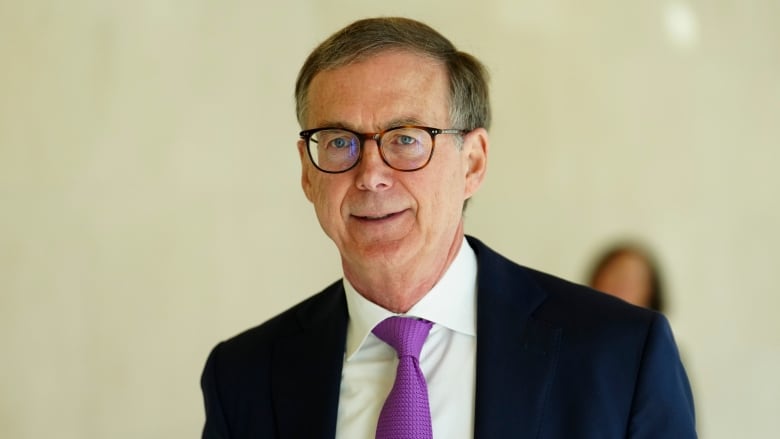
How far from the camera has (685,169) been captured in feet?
15.0

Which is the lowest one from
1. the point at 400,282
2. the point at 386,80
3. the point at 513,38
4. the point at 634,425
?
the point at 634,425

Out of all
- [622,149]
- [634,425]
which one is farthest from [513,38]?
[634,425]

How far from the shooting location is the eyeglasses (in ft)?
6.15

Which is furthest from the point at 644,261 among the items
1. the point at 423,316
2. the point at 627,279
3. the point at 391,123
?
the point at 391,123

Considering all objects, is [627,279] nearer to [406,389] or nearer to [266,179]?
[266,179]

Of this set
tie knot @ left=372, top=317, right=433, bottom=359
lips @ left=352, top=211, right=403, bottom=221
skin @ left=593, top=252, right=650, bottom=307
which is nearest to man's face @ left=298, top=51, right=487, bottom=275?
lips @ left=352, top=211, right=403, bottom=221

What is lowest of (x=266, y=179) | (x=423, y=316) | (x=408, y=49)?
(x=423, y=316)

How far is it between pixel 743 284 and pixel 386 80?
3.12 meters

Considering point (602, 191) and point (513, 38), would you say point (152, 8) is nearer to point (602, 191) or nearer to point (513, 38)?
point (513, 38)

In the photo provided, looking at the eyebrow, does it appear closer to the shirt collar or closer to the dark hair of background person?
the shirt collar

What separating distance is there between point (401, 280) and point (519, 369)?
0.87 ft

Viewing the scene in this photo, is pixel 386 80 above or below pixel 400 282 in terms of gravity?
above

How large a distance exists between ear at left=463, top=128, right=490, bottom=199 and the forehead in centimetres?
8

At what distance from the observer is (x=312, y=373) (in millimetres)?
1982
